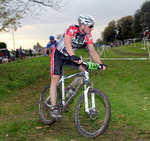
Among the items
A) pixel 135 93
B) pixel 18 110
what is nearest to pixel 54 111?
pixel 18 110

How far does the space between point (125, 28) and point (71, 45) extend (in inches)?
4458

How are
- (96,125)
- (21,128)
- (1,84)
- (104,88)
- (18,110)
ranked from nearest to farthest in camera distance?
(96,125), (21,128), (18,110), (104,88), (1,84)

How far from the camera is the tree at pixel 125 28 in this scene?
362 feet

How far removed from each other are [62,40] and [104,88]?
4.58 m

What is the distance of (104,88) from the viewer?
8.84m

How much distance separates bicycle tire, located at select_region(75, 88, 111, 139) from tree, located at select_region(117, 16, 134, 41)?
4286 inches

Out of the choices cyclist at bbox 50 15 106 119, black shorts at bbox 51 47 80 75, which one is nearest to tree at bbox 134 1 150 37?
cyclist at bbox 50 15 106 119

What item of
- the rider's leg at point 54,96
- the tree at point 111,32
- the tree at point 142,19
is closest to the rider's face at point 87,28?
the rider's leg at point 54,96

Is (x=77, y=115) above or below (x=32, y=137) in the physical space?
above

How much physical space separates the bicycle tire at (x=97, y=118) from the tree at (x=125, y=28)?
109 metres

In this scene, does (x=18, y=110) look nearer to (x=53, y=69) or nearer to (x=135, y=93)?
(x=53, y=69)

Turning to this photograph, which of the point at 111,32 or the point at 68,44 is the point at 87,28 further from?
the point at 111,32

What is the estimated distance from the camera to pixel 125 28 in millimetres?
112812

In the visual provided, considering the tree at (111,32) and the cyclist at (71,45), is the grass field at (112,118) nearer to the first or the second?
the cyclist at (71,45)
